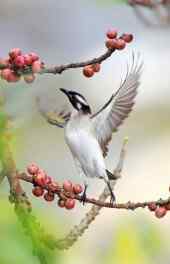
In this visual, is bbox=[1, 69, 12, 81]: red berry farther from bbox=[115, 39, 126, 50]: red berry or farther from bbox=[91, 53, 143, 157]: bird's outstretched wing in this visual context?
bbox=[91, 53, 143, 157]: bird's outstretched wing

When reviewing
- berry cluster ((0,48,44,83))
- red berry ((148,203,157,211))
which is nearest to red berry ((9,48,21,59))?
berry cluster ((0,48,44,83))

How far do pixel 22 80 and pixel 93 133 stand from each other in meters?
0.26

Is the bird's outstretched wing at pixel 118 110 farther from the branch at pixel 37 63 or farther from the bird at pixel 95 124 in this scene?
the branch at pixel 37 63

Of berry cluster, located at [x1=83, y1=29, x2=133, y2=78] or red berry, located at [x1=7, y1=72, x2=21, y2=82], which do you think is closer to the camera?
red berry, located at [x1=7, y1=72, x2=21, y2=82]

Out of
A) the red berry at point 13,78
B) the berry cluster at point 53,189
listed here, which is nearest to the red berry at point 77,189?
the berry cluster at point 53,189

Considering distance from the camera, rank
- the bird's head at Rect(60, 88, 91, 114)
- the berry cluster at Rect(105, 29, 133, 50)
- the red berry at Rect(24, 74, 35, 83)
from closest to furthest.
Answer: the red berry at Rect(24, 74, 35, 83) < the berry cluster at Rect(105, 29, 133, 50) < the bird's head at Rect(60, 88, 91, 114)

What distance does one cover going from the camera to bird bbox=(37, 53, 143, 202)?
521 millimetres

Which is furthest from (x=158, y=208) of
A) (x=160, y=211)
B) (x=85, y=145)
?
(x=85, y=145)

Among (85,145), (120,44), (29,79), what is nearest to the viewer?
(29,79)

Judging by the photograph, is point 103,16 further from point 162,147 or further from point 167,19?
point 167,19

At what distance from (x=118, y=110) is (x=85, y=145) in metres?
0.11

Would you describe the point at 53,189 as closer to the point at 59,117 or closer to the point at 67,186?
the point at 67,186

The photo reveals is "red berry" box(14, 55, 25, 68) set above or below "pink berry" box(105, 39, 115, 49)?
below

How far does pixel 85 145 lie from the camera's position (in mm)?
536
